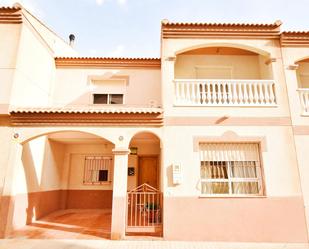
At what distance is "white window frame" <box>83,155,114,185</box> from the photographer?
39.5 feet

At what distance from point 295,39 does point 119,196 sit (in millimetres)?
8991

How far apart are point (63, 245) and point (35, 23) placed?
30.6 ft

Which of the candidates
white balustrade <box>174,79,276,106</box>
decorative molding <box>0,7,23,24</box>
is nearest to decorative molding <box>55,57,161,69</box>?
decorative molding <box>0,7,23,24</box>

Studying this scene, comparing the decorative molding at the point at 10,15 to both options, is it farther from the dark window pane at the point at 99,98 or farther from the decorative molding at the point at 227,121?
the decorative molding at the point at 227,121

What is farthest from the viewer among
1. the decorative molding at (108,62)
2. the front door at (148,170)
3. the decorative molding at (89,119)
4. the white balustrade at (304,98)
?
the front door at (148,170)

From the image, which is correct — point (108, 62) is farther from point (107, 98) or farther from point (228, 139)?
point (228, 139)

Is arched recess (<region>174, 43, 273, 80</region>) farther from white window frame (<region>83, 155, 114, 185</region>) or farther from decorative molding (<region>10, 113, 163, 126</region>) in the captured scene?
white window frame (<region>83, 155, 114, 185</region>)

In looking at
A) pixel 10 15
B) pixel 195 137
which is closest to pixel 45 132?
pixel 10 15

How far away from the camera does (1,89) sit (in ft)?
25.9

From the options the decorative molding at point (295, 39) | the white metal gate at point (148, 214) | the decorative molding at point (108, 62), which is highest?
the decorative molding at point (108, 62)

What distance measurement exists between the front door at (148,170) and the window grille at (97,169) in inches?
69.5

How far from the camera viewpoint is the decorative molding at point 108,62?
11062mm

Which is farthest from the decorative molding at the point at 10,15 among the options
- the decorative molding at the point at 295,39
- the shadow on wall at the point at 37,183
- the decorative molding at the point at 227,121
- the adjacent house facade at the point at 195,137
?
the decorative molding at the point at 295,39

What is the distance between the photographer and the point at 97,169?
12.2 m
